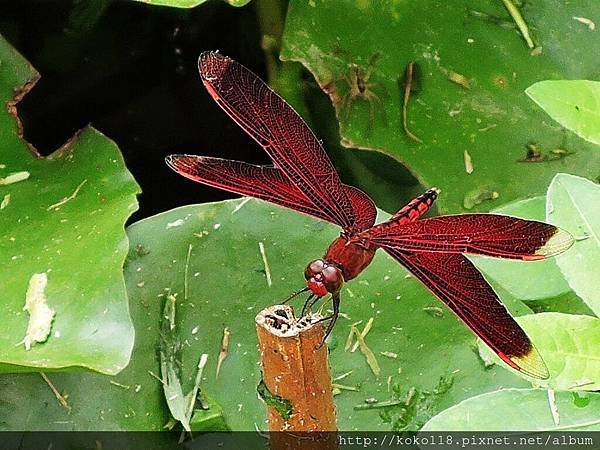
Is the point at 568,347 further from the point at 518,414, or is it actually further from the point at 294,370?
the point at 294,370

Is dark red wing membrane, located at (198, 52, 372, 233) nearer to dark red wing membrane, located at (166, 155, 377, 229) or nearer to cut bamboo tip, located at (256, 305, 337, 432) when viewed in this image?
dark red wing membrane, located at (166, 155, 377, 229)

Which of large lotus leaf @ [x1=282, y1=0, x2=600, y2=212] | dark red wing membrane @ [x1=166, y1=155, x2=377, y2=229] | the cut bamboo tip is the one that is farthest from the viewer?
large lotus leaf @ [x1=282, y1=0, x2=600, y2=212]

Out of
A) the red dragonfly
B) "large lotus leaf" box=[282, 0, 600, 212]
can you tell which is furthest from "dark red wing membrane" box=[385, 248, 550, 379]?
"large lotus leaf" box=[282, 0, 600, 212]

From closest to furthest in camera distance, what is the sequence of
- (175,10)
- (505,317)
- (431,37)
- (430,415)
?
(505,317) → (430,415) → (431,37) → (175,10)

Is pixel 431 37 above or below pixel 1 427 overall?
above

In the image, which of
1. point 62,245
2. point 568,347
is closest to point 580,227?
point 568,347

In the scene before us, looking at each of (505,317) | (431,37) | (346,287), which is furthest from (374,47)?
(505,317)

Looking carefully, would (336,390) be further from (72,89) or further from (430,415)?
(72,89)
